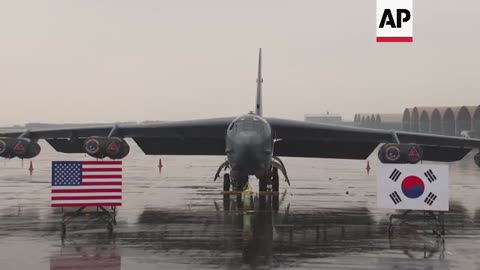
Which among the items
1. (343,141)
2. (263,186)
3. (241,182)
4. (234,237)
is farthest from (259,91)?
(234,237)

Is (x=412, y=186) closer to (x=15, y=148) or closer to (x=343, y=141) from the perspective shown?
(x=343, y=141)

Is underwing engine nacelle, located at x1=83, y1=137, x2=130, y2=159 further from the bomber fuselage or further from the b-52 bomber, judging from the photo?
A: the bomber fuselage

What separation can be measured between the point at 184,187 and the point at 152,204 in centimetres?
725

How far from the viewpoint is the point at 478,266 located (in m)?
11.1

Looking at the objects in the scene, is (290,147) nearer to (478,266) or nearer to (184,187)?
(184,187)

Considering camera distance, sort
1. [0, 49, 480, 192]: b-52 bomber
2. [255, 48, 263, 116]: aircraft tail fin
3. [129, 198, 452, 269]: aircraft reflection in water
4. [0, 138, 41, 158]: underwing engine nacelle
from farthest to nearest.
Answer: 1. [255, 48, 263, 116]: aircraft tail fin
2. [0, 138, 41, 158]: underwing engine nacelle
3. [0, 49, 480, 192]: b-52 bomber
4. [129, 198, 452, 269]: aircraft reflection in water

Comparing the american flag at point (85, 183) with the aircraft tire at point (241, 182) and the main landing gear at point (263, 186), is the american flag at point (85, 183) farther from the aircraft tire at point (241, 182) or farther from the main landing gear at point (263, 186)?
the main landing gear at point (263, 186)

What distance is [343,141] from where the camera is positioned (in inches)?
1065

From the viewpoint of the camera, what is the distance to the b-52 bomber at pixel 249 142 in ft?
66.7

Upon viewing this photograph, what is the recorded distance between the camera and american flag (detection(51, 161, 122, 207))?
1473 centimetres

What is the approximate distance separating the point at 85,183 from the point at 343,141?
15.6m

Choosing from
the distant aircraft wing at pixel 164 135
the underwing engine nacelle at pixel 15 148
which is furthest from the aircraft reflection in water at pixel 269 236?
the underwing engine nacelle at pixel 15 148

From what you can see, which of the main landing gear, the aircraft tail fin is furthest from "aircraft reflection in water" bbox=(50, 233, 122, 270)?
the aircraft tail fin

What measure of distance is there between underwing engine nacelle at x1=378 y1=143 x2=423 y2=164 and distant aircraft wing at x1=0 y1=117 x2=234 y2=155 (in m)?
6.91
